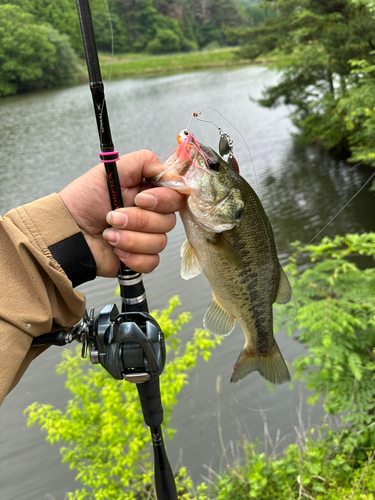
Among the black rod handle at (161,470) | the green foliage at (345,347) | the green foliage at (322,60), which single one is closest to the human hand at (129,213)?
the black rod handle at (161,470)

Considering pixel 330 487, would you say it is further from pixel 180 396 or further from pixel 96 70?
pixel 96 70

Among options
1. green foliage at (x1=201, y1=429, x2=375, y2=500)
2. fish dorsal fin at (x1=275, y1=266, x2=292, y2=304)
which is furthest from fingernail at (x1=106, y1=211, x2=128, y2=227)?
green foliage at (x1=201, y1=429, x2=375, y2=500)

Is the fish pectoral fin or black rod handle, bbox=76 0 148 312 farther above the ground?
black rod handle, bbox=76 0 148 312

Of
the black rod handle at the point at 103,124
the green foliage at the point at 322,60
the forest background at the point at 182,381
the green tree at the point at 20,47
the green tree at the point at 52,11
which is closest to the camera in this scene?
the black rod handle at the point at 103,124

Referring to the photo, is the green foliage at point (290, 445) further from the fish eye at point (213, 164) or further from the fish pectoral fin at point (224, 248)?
the fish eye at point (213, 164)

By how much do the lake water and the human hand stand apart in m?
0.33

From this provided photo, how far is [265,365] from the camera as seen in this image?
1.50 m

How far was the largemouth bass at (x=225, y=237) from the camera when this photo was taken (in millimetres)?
1297

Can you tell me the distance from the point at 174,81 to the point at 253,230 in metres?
20.8

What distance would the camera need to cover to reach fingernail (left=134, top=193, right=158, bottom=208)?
133 cm

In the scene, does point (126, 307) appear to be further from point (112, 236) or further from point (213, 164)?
point (213, 164)

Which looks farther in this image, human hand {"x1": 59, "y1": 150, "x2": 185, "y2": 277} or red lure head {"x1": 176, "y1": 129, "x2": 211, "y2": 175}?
human hand {"x1": 59, "y1": 150, "x2": 185, "y2": 277}

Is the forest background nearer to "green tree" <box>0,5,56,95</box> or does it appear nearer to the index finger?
"green tree" <box>0,5,56,95</box>

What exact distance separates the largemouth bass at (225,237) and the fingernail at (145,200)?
7cm
